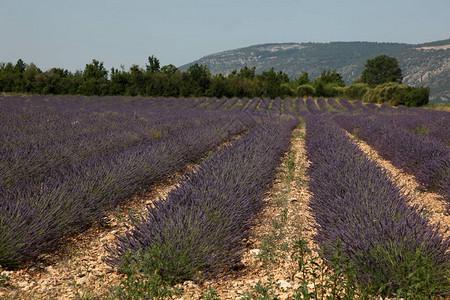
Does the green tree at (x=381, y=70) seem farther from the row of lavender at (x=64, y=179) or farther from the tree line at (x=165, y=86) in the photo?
the row of lavender at (x=64, y=179)

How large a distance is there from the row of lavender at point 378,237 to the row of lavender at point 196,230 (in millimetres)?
667

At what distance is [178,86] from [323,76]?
1376 inches

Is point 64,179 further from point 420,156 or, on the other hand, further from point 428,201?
point 420,156

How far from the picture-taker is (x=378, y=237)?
7.36 feet

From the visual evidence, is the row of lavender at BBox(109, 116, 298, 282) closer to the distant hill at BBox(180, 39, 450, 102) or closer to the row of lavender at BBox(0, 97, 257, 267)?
the row of lavender at BBox(0, 97, 257, 267)

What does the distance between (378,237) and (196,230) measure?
3.94 ft

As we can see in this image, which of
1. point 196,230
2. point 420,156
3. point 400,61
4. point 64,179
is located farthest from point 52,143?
point 400,61

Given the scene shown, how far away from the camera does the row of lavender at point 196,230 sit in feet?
A: 7.18

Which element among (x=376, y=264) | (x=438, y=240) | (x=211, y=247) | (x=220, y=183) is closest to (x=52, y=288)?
(x=211, y=247)

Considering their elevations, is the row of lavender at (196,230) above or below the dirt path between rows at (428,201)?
above

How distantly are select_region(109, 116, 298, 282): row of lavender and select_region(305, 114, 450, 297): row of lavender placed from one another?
2.19 feet

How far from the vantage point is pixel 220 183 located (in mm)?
3479

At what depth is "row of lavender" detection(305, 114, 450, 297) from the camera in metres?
1.92

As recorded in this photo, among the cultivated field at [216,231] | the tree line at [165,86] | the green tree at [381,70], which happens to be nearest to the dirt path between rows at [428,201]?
the cultivated field at [216,231]
